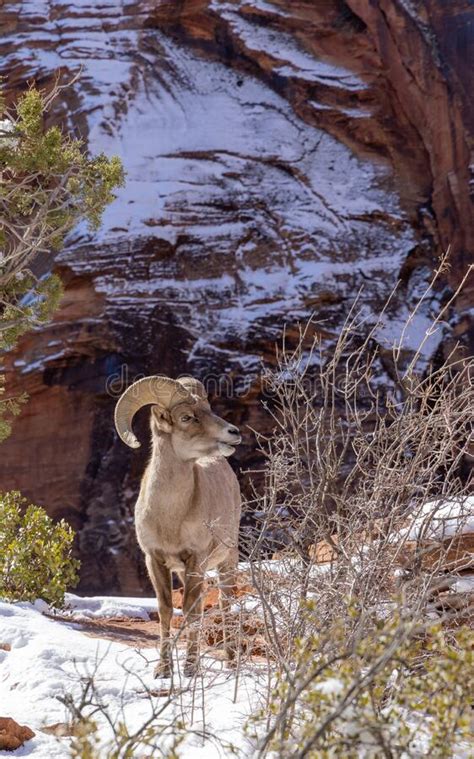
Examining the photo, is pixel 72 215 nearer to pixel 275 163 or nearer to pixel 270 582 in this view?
pixel 270 582

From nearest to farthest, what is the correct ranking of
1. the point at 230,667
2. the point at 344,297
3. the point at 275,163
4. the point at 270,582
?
the point at 270,582 < the point at 230,667 < the point at 344,297 < the point at 275,163

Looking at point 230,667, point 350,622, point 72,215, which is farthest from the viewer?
point 72,215

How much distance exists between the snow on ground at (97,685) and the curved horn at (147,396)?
149 centimetres

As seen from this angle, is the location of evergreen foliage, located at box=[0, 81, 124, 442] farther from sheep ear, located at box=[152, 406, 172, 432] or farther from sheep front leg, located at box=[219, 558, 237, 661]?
sheep front leg, located at box=[219, 558, 237, 661]

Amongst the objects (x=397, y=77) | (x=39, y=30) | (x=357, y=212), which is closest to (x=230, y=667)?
(x=357, y=212)

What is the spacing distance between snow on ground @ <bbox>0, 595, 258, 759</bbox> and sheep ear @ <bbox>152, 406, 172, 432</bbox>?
5.06ft

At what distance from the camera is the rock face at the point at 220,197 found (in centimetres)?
1816

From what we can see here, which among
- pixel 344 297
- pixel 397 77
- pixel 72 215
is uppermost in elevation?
pixel 72 215

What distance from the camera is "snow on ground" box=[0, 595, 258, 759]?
15.2 ft

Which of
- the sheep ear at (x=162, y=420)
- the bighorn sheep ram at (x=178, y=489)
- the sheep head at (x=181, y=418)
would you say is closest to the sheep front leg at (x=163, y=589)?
the bighorn sheep ram at (x=178, y=489)

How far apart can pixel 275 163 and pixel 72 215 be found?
13247 millimetres

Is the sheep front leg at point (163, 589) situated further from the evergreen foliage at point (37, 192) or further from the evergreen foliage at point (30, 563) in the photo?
the evergreen foliage at point (30, 563)

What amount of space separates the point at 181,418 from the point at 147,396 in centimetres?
30

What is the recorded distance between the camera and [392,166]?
65.5ft
